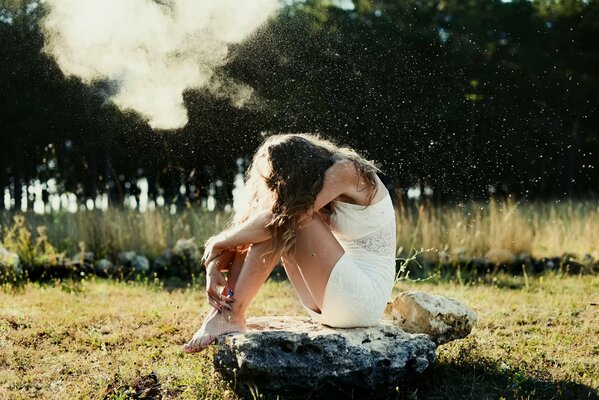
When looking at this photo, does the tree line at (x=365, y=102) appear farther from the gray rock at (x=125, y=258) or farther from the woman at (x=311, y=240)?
the woman at (x=311, y=240)

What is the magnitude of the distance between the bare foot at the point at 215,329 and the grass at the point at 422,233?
14.7 feet

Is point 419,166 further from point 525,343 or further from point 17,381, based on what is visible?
point 17,381

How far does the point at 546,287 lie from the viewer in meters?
6.84

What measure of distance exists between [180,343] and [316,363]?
153cm

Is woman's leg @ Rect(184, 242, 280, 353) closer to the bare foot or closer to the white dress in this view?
the bare foot

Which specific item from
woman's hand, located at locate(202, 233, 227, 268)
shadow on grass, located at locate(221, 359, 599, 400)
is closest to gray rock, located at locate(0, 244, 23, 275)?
woman's hand, located at locate(202, 233, 227, 268)

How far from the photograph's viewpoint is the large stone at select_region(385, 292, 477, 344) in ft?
13.7

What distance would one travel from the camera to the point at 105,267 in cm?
754

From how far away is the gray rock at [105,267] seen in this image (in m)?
7.53

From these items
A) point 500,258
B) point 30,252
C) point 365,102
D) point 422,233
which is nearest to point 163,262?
point 30,252

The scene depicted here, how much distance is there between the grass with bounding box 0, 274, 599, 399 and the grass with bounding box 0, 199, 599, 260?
1.49m

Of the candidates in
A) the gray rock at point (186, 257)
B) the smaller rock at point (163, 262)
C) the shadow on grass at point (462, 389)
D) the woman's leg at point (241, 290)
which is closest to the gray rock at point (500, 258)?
the gray rock at point (186, 257)

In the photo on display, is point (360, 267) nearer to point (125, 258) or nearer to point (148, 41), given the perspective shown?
point (125, 258)

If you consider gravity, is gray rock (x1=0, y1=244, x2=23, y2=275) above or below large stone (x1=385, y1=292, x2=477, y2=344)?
above
